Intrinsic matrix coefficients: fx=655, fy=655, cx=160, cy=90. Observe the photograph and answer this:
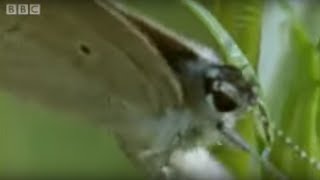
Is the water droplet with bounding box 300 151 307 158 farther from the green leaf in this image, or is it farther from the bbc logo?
the bbc logo

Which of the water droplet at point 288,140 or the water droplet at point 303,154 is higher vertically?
the water droplet at point 288,140

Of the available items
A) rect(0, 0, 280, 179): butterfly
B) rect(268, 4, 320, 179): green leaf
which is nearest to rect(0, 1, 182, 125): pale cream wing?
rect(0, 0, 280, 179): butterfly

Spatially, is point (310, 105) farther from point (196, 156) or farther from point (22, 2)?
point (22, 2)

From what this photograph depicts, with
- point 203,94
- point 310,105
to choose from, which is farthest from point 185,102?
point 310,105

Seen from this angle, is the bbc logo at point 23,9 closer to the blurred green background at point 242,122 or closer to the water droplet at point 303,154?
the blurred green background at point 242,122

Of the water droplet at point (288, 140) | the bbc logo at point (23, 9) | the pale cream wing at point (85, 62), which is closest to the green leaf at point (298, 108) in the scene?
the water droplet at point (288, 140)

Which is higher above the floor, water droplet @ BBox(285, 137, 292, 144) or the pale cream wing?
the pale cream wing

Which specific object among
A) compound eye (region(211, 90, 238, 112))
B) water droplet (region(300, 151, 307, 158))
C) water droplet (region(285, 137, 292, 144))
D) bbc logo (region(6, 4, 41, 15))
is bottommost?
water droplet (region(300, 151, 307, 158))

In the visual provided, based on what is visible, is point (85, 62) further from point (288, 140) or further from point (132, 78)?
point (288, 140)
